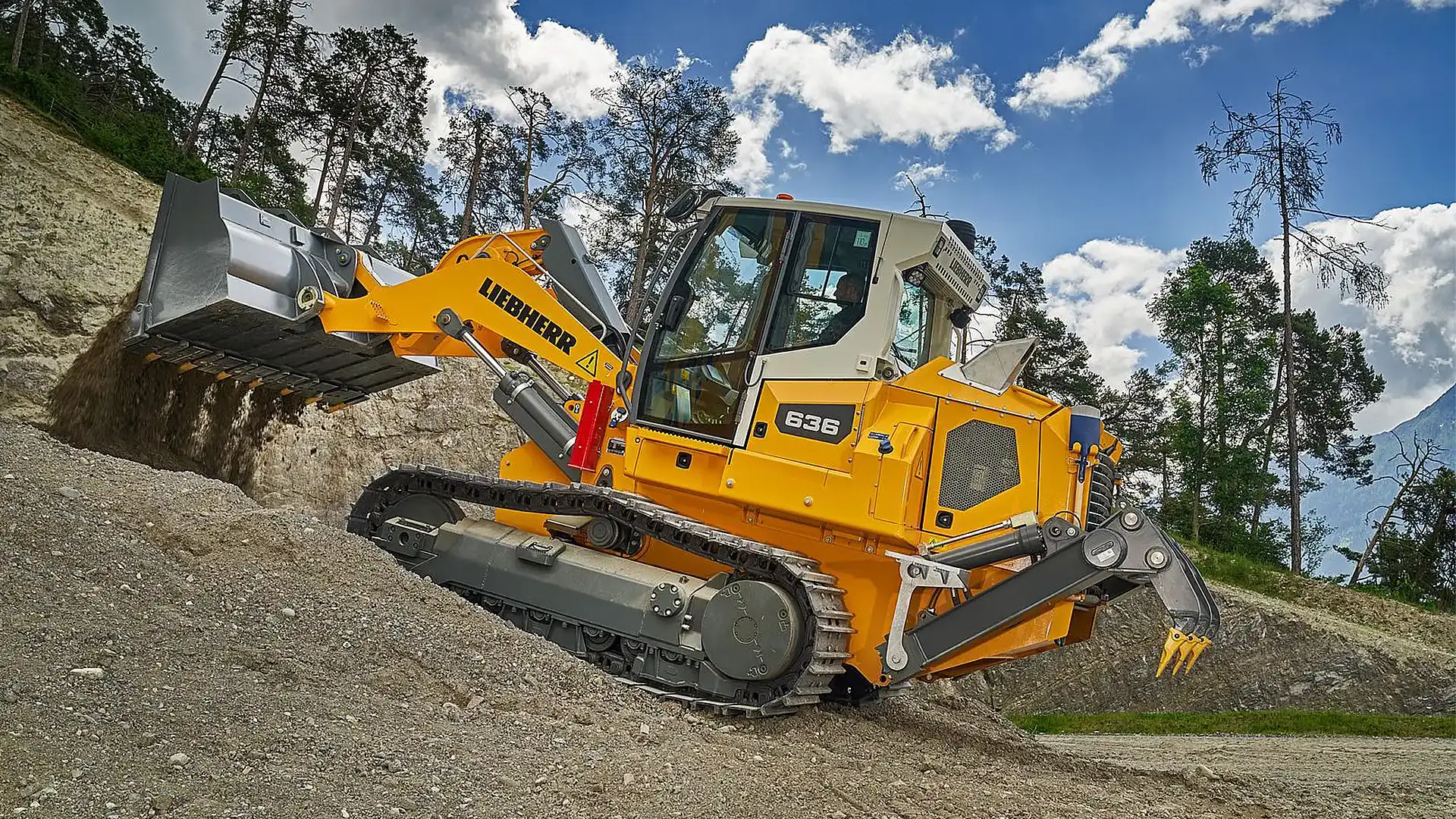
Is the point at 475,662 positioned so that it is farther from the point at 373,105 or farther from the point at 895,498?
the point at 373,105

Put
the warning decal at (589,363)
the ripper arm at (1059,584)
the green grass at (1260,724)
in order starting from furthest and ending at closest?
the green grass at (1260,724) < the warning decal at (589,363) < the ripper arm at (1059,584)

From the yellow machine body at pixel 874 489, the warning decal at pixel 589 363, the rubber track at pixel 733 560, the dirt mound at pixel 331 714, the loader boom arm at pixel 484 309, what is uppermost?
the loader boom arm at pixel 484 309

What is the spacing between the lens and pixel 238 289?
7.25 meters

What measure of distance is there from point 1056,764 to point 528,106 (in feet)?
73.5

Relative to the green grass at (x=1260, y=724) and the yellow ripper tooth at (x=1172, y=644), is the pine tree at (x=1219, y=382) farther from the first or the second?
the yellow ripper tooth at (x=1172, y=644)

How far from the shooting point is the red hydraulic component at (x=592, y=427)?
6.92m

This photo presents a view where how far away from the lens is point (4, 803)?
295 cm

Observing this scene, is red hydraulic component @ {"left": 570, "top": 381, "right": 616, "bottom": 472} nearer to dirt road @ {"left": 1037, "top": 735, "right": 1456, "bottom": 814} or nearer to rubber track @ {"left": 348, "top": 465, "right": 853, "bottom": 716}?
rubber track @ {"left": 348, "top": 465, "right": 853, "bottom": 716}

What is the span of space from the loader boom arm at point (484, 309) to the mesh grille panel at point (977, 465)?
2.34m

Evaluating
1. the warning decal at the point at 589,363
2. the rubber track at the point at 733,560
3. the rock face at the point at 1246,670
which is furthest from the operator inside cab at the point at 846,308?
the rock face at the point at 1246,670

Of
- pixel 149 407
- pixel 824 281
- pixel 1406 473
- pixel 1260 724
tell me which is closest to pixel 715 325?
pixel 824 281

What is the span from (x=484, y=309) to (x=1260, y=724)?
969 centimetres

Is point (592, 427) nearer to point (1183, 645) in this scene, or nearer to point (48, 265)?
point (1183, 645)

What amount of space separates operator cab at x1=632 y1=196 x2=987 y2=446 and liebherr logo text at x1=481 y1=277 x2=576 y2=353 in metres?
0.85
